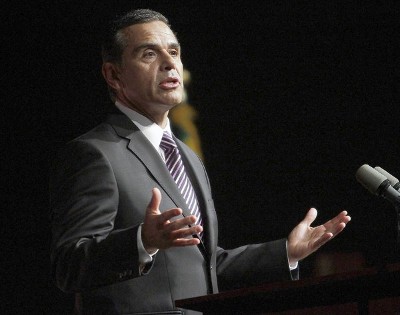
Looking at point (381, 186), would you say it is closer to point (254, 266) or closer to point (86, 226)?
point (254, 266)

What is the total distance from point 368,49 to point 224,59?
0.76 meters

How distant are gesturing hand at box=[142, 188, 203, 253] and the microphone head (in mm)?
411

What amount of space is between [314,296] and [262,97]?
2.46 m

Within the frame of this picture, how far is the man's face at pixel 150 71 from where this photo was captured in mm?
2098

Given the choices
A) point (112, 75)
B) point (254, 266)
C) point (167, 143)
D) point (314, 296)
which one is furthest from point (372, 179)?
point (112, 75)

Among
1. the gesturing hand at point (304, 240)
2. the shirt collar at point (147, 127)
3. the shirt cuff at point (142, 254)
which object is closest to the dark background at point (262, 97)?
the shirt collar at point (147, 127)

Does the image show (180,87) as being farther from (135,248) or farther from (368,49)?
(368,49)

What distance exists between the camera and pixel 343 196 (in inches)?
159

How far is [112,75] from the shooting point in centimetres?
224

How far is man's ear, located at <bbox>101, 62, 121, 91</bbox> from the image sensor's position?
2207 millimetres

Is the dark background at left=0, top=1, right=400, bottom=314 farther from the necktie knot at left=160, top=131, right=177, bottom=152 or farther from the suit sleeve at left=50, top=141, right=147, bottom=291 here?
the suit sleeve at left=50, top=141, right=147, bottom=291

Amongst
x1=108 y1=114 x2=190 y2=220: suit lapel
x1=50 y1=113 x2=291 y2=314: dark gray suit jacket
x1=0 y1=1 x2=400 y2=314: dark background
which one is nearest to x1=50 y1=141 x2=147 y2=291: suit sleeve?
x1=50 y1=113 x2=291 y2=314: dark gray suit jacket

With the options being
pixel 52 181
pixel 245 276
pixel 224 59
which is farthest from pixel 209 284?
pixel 224 59

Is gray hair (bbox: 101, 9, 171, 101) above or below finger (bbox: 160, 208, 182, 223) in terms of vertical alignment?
above
